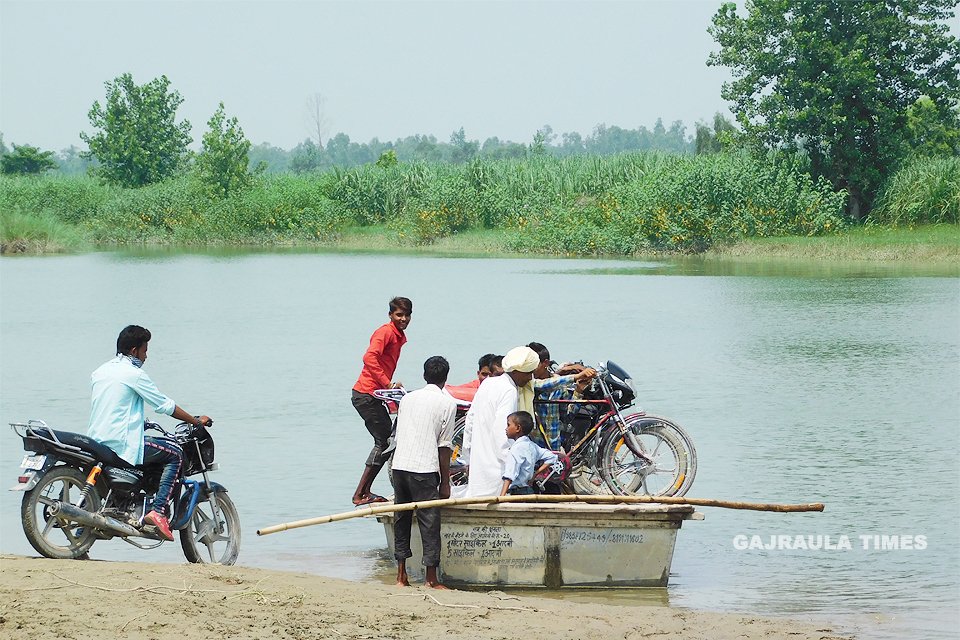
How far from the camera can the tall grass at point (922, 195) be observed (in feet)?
141

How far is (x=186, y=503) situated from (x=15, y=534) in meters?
2.20

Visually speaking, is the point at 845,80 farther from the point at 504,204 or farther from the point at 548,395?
the point at 548,395

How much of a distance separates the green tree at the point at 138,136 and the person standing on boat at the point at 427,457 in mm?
71715

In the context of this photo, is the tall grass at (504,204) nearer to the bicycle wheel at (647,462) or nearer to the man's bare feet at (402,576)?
the bicycle wheel at (647,462)

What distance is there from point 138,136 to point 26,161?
9681mm

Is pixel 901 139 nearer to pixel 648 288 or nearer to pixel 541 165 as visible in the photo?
pixel 541 165

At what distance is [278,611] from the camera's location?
676 cm

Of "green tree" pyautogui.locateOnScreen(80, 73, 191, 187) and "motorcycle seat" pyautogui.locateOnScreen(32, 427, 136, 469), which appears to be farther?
"green tree" pyautogui.locateOnScreen(80, 73, 191, 187)

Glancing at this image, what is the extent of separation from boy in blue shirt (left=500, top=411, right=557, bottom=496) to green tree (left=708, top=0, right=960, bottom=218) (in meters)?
40.0

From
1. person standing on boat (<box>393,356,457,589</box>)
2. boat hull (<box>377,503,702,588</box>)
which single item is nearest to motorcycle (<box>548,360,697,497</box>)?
boat hull (<box>377,503,702,588</box>)

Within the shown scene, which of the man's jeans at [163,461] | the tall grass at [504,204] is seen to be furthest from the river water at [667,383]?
the tall grass at [504,204]

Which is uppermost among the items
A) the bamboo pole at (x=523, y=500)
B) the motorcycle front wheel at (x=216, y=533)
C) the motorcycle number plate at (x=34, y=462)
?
the motorcycle number plate at (x=34, y=462)

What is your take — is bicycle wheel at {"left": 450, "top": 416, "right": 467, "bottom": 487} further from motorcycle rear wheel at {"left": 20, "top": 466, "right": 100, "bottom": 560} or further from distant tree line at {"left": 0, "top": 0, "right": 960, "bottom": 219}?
distant tree line at {"left": 0, "top": 0, "right": 960, "bottom": 219}

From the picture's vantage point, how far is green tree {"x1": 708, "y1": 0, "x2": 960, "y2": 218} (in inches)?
1842
